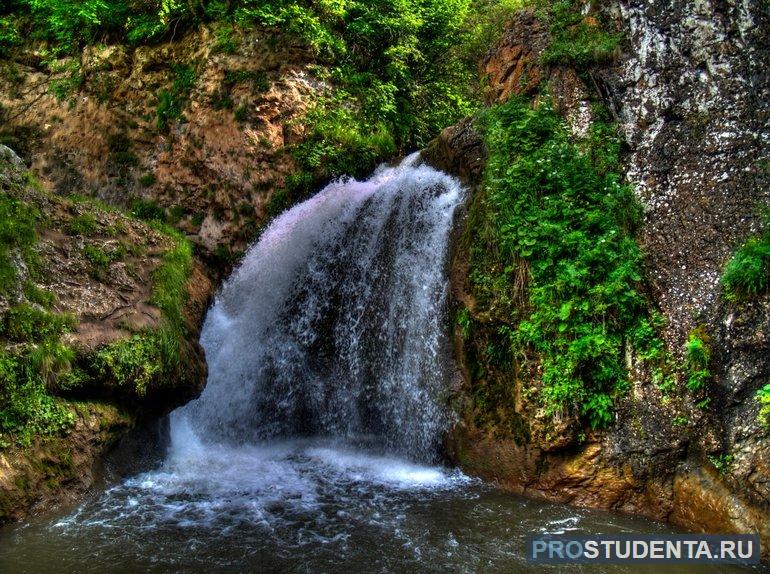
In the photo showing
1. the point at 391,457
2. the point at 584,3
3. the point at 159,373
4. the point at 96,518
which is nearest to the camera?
the point at 96,518

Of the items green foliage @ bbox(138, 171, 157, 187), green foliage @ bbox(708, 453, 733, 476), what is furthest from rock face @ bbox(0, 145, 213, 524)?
green foliage @ bbox(708, 453, 733, 476)

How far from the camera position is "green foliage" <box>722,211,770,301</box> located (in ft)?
17.3

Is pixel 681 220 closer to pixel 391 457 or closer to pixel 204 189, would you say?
pixel 391 457

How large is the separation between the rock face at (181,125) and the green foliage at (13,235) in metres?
3.76

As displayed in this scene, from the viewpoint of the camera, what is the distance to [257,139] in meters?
10.2

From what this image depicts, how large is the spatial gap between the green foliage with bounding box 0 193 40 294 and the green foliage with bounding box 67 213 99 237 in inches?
16.1

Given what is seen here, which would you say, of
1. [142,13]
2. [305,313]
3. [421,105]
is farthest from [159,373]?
[421,105]

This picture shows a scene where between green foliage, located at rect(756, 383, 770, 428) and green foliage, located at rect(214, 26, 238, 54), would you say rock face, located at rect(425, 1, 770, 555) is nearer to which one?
green foliage, located at rect(756, 383, 770, 428)

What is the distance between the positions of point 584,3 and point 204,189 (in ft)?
24.3

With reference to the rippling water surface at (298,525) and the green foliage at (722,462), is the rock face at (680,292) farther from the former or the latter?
the rippling water surface at (298,525)

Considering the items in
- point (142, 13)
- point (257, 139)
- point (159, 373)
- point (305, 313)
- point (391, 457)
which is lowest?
point (391, 457)

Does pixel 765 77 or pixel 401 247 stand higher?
pixel 765 77

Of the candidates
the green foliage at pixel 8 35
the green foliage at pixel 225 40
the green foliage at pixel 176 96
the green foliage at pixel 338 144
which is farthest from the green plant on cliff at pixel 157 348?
the green foliage at pixel 8 35

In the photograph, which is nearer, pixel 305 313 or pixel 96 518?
pixel 96 518
